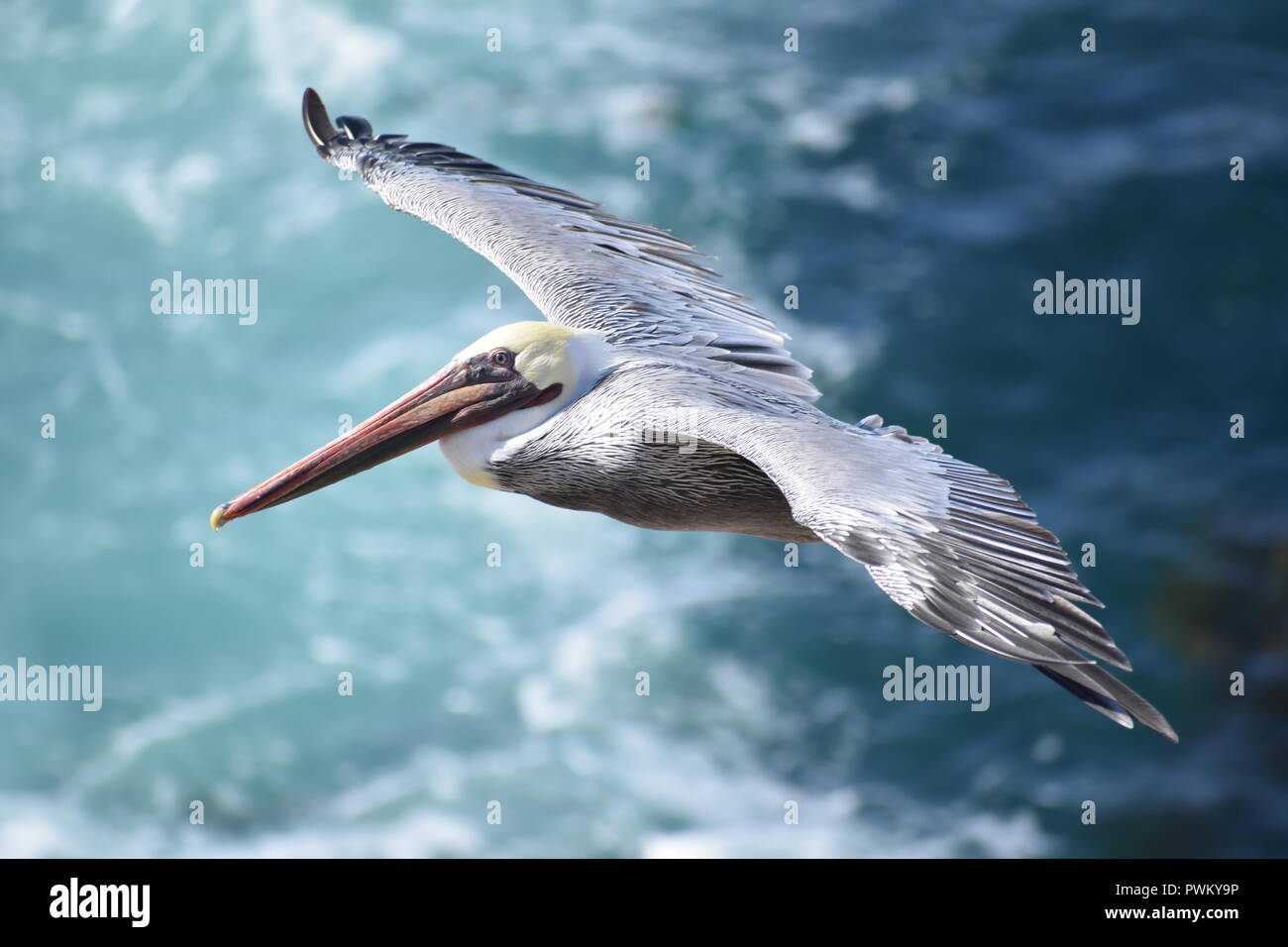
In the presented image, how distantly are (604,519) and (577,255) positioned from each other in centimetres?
1376

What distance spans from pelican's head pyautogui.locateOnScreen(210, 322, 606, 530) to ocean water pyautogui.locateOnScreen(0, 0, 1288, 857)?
481 inches

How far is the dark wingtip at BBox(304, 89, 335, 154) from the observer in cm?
1281

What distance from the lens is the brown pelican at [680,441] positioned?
733 cm

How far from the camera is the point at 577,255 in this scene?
11.0m

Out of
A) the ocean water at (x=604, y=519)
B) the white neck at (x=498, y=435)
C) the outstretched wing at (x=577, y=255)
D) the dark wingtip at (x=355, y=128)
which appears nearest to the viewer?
the white neck at (x=498, y=435)

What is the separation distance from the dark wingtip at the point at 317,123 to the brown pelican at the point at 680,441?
846mm

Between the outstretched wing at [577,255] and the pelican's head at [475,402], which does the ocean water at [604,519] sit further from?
the pelican's head at [475,402]

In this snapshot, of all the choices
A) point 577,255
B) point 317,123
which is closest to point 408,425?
point 577,255

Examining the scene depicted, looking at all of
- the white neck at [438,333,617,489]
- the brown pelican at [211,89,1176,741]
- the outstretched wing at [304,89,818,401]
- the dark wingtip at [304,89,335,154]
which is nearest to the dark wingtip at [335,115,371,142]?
the outstretched wing at [304,89,818,401]

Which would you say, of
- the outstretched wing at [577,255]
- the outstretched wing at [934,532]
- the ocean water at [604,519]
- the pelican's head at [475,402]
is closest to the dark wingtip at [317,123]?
the outstretched wing at [577,255]

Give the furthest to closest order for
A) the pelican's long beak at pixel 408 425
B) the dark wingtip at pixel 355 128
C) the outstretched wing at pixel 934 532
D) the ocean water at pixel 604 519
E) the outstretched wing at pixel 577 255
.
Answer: the ocean water at pixel 604 519
the dark wingtip at pixel 355 128
the outstretched wing at pixel 577 255
the pelican's long beak at pixel 408 425
the outstretched wing at pixel 934 532

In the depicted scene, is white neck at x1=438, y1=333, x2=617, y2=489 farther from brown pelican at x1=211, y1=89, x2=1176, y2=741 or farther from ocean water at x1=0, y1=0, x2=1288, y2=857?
ocean water at x1=0, y1=0, x2=1288, y2=857

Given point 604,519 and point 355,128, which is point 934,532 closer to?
point 355,128
